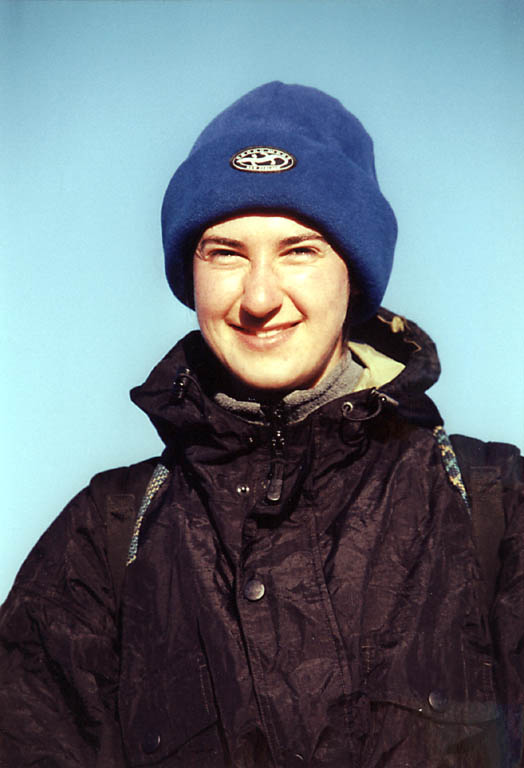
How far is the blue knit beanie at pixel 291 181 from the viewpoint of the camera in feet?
10.6

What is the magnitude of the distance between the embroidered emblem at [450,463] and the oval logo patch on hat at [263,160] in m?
1.08

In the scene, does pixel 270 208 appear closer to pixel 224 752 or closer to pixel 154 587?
pixel 154 587

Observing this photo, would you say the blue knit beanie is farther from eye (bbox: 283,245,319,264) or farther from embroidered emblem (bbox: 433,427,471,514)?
embroidered emblem (bbox: 433,427,471,514)

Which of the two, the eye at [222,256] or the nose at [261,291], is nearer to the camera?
the nose at [261,291]

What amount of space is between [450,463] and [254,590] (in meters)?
0.80

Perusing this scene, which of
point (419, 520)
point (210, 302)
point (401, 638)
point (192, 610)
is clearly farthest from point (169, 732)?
point (210, 302)

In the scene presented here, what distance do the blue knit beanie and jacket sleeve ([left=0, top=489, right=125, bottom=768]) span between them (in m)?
1.14

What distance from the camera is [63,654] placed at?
312 cm

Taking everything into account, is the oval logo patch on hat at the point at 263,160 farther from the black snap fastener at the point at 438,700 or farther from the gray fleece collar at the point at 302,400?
the black snap fastener at the point at 438,700

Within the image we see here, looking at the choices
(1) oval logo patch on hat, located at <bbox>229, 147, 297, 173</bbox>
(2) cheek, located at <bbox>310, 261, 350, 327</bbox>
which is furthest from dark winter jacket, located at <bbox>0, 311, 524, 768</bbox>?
(1) oval logo patch on hat, located at <bbox>229, 147, 297, 173</bbox>

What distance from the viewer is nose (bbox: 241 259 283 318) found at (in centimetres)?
312

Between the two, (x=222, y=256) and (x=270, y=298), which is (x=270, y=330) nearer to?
(x=270, y=298)

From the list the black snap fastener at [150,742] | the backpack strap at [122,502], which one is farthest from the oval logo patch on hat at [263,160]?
the black snap fastener at [150,742]

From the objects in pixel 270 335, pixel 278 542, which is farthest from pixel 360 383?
pixel 278 542
